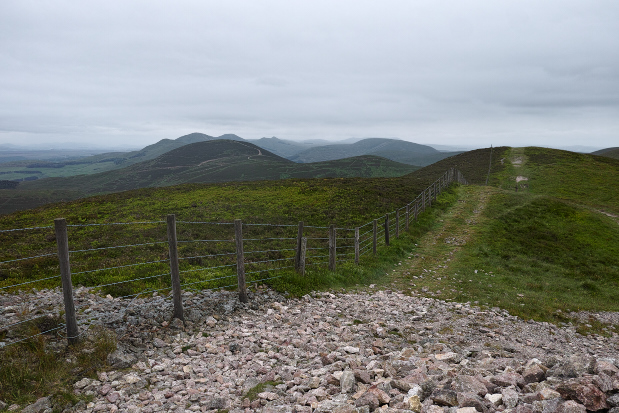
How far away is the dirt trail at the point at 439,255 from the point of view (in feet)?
44.7

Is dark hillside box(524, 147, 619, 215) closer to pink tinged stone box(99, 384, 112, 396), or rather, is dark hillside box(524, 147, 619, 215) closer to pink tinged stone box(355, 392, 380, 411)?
pink tinged stone box(355, 392, 380, 411)

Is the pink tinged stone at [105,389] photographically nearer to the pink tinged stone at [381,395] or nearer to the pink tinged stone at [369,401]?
the pink tinged stone at [369,401]

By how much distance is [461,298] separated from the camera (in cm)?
1227

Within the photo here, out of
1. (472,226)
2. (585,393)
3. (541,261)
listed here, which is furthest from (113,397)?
(472,226)

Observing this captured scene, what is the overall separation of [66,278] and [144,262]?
7.73 metres

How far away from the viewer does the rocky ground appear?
486cm

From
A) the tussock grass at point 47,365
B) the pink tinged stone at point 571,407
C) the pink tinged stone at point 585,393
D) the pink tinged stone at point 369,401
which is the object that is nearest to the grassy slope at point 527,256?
the pink tinged stone at point 585,393

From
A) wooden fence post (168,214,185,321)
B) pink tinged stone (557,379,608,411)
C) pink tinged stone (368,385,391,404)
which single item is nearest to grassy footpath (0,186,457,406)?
wooden fence post (168,214,185,321)

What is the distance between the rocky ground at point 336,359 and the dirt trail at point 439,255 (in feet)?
8.29

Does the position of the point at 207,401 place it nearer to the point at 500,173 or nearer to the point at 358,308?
the point at 358,308

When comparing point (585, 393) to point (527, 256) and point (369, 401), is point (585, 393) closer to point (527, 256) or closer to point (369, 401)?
point (369, 401)

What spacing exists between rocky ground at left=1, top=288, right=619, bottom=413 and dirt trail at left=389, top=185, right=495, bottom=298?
2.53 m

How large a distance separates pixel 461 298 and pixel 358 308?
14.9 feet

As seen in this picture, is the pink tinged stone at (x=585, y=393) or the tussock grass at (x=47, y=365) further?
the tussock grass at (x=47, y=365)
